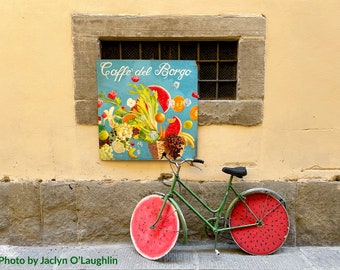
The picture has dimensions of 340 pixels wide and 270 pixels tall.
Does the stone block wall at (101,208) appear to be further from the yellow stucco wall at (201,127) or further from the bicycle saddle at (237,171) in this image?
the bicycle saddle at (237,171)

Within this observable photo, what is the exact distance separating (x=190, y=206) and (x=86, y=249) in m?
1.17

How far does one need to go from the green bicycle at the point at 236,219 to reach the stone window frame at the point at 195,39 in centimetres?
59

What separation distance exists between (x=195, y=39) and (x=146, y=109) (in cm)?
86

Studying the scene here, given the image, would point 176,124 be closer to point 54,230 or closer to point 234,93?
point 234,93

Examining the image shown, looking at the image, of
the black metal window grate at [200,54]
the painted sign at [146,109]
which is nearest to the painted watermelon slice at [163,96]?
the painted sign at [146,109]

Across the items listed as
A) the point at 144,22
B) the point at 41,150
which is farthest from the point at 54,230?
the point at 144,22

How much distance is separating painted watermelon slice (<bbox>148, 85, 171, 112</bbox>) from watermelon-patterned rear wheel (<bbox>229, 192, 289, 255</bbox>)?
1218 mm

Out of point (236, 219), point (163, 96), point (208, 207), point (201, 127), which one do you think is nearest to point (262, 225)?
→ point (236, 219)

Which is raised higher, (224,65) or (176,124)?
(224,65)

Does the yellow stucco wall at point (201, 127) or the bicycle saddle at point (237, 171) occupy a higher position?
the yellow stucco wall at point (201, 127)

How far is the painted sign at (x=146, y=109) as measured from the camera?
3301mm

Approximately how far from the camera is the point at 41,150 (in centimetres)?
342

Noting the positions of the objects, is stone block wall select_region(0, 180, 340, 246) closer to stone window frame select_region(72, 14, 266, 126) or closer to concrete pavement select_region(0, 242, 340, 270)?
concrete pavement select_region(0, 242, 340, 270)

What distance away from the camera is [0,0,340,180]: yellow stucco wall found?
3252 mm
